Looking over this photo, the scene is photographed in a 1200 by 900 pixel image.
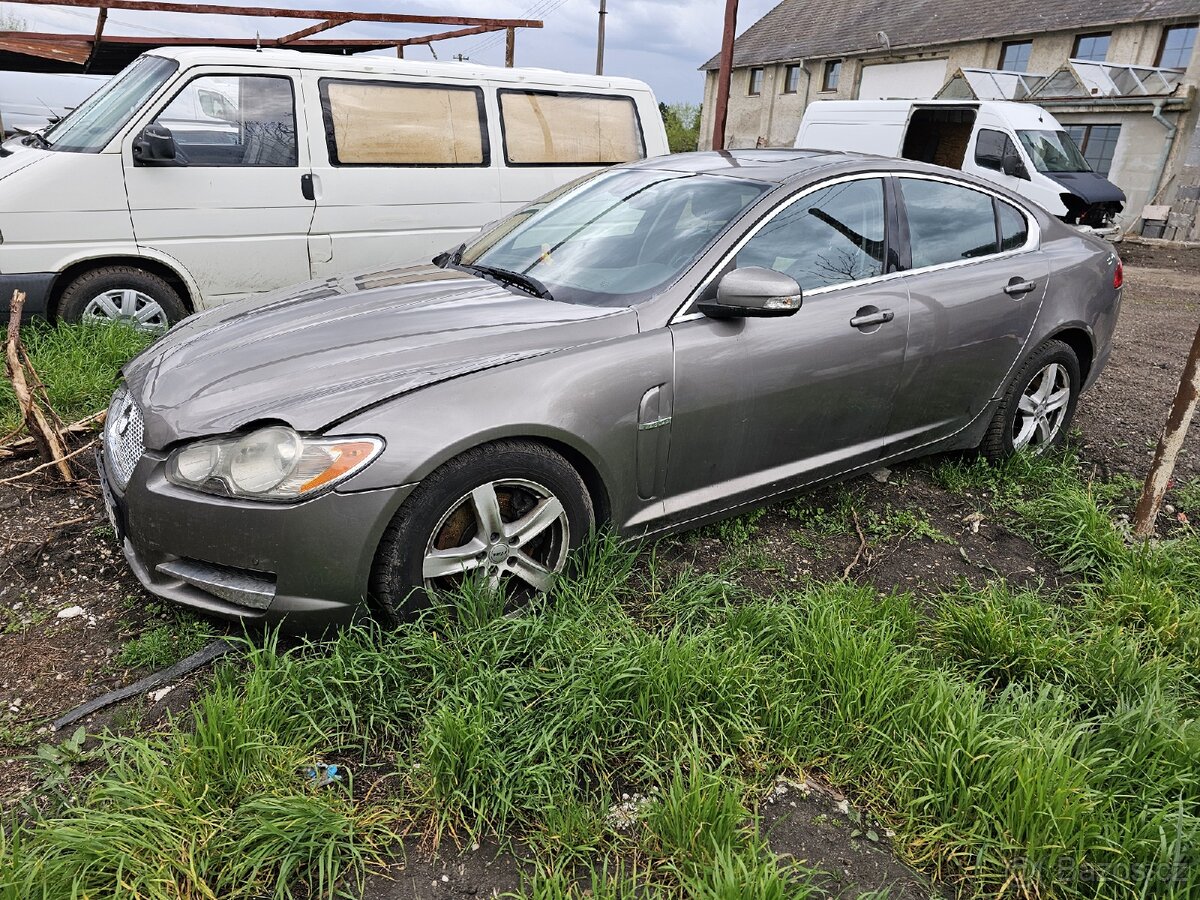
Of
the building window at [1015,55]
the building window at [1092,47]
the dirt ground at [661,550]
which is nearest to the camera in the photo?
the dirt ground at [661,550]

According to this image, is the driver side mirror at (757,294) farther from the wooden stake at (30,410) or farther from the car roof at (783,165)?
the wooden stake at (30,410)

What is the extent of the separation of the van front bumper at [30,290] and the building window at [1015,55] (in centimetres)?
2462

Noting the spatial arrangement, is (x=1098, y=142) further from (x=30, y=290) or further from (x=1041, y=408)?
(x=30, y=290)

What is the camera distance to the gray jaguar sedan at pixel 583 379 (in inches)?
96.4

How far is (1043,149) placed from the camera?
13.0 metres

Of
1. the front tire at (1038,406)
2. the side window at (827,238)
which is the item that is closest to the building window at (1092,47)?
the front tire at (1038,406)

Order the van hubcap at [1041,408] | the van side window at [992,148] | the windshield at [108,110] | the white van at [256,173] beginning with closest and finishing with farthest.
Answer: the van hubcap at [1041,408]
the white van at [256,173]
the windshield at [108,110]
the van side window at [992,148]

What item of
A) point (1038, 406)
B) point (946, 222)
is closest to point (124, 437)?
point (946, 222)

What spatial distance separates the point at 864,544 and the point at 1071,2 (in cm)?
2454

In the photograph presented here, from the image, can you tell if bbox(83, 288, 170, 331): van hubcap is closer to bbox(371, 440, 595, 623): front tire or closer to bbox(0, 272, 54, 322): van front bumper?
bbox(0, 272, 54, 322): van front bumper

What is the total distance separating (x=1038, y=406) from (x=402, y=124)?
4659 millimetres

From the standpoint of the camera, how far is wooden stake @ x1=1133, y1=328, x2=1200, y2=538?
343 cm

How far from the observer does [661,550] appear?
11.2 feet

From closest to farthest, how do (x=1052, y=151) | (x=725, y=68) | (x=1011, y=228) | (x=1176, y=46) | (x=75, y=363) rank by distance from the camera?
(x=1011, y=228) < (x=75, y=363) < (x=1052, y=151) < (x=725, y=68) < (x=1176, y=46)
